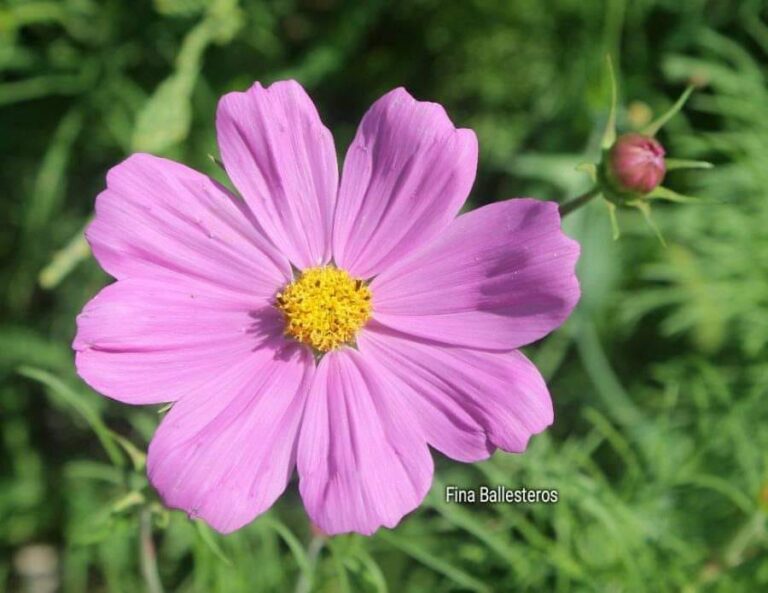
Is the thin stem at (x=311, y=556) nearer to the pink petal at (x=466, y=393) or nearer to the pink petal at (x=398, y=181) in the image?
the pink petal at (x=466, y=393)

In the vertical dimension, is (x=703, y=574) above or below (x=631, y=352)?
above

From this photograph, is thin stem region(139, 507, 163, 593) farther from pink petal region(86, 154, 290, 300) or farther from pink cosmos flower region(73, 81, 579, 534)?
pink petal region(86, 154, 290, 300)

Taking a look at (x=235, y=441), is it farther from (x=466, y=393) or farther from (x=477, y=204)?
(x=477, y=204)

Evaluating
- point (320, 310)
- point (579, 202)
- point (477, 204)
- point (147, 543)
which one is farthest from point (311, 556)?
point (477, 204)

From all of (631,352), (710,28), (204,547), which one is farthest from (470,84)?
(204,547)

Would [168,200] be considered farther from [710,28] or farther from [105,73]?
[710,28]

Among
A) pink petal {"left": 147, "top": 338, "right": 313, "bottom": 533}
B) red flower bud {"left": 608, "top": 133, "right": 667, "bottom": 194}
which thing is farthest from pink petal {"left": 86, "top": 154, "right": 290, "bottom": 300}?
red flower bud {"left": 608, "top": 133, "right": 667, "bottom": 194}
